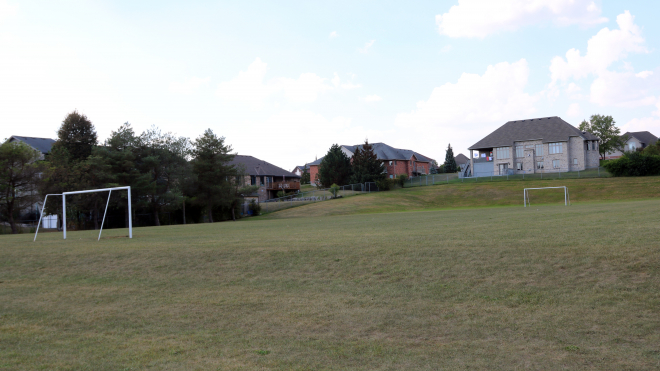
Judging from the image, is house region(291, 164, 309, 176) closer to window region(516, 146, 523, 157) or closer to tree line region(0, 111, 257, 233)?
window region(516, 146, 523, 157)

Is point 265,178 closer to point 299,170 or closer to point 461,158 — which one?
point 299,170

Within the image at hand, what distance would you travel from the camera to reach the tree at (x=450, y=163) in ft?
435

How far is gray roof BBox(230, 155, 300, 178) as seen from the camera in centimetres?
8957

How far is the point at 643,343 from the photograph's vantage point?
765cm

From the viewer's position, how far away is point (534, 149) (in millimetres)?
83812

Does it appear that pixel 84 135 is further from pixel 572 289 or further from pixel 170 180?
pixel 572 289

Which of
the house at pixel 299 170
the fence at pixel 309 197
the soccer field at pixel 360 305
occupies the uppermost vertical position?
the house at pixel 299 170

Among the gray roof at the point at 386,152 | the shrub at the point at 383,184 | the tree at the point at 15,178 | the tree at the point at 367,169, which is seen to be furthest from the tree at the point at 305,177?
the tree at the point at 15,178

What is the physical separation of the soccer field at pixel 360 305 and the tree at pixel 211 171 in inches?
1639

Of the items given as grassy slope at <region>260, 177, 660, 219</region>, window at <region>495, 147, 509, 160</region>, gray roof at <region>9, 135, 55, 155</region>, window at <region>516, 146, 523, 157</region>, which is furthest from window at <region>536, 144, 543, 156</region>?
gray roof at <region>9, 135, 55, 155</region>

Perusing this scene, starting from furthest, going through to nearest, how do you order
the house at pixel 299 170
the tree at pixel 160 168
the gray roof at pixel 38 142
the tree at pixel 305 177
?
1. the house at pixel 299 170
2. the tree at pixel 305 177
3. the gray roof at pixel 38 142
4. the tree at pixel 160 168

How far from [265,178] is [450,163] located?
63275 mm


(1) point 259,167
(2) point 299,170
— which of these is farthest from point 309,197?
(2) point 299,170

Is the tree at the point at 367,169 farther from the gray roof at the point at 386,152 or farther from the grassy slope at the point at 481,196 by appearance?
the gray roof at the point at 386,152
